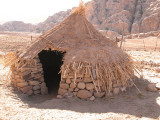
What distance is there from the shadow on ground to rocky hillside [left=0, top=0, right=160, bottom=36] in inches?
1123

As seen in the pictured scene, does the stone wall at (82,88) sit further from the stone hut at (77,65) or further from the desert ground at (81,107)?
the desert ground at (81,107)

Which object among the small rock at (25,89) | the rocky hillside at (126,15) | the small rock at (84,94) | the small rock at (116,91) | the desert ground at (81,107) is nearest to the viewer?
the desert ground at (81,107)

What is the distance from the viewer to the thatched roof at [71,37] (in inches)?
224

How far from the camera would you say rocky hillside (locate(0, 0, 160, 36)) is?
34.5 m

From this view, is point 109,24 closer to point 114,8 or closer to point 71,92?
point 114,8

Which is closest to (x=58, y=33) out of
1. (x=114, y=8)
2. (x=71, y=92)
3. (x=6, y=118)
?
(x=71, y=92)

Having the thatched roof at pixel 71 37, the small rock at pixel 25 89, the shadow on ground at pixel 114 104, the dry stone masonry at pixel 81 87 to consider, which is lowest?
the shadow on ground at pixel 114 104

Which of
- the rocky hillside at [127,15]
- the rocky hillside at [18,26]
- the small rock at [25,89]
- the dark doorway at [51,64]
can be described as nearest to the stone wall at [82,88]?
the small rock at [25,89]

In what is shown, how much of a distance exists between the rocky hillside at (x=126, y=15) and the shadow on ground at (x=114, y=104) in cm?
2852

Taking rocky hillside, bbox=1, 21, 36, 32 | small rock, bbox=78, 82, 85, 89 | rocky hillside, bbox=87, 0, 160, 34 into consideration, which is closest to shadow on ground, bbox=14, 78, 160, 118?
small rock, bbox=78, 82, 85, 89

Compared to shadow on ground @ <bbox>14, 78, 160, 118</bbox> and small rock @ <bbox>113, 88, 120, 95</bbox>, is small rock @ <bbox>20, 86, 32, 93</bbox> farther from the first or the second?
small rock @ <bbox>113, 88, 120, 95</bbox>

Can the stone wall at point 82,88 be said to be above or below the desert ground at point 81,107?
above

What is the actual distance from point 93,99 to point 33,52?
274 cm

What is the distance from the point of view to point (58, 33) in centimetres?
620
